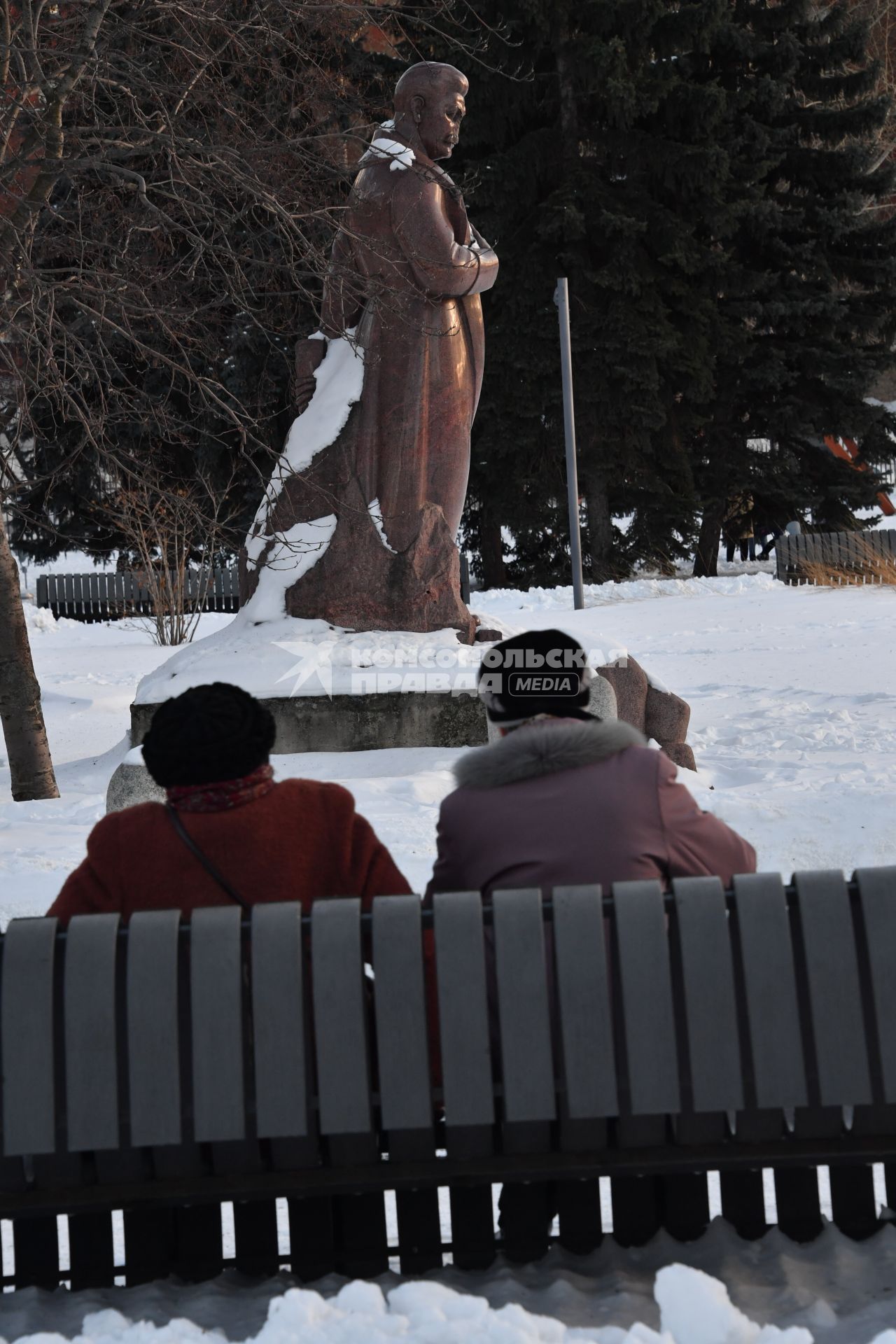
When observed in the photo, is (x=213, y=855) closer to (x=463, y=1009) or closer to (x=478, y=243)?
(x=463, y=1009)

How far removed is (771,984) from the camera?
2383 millimetres

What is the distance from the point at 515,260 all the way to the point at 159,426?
16456 mm

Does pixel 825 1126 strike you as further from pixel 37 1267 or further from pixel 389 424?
pixel 389 424

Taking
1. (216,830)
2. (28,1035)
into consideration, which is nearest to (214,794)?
(216,830)

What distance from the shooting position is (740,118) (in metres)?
23.9

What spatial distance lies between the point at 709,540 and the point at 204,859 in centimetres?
2326

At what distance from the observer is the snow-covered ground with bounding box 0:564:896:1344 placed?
6.66ft

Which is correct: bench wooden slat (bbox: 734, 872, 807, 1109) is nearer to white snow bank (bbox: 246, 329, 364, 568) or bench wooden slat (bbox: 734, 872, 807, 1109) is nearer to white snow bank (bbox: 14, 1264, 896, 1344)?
white snow bank (bbox: 14, 1264, 896, 1344)

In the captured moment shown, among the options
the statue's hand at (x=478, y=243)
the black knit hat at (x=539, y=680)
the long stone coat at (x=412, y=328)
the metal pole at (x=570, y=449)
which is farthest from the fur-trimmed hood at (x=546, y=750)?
the metal pole at (x=570, y=449)

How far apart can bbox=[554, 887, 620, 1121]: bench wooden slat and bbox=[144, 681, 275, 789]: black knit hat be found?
0.59 meters

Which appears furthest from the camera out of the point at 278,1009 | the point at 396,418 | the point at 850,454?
the point at 850,454

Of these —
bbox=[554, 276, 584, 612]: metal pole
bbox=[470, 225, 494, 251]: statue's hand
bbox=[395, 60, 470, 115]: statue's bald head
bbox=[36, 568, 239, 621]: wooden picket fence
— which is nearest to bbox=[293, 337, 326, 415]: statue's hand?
bbox=[470, 225, 494, 251]: statue's hand

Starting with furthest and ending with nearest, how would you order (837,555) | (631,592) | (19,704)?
(631,592)
(837,555)
(19,704)

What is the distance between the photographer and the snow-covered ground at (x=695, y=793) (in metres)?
2.03
